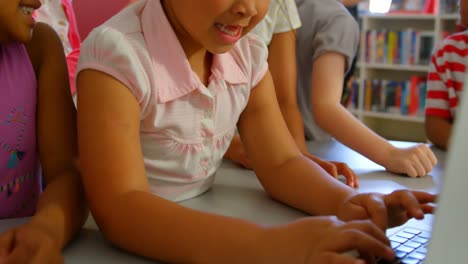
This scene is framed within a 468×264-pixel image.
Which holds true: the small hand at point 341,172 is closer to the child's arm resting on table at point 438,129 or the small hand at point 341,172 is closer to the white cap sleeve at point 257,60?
the white cap sleeve at point 257,60

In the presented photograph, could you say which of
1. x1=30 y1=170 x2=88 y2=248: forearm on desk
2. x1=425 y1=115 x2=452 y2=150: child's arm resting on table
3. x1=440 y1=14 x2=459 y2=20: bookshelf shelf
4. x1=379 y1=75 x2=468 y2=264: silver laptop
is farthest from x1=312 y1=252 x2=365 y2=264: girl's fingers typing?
x1=440 y1=14 x2=459 y2=20: bookshelf shelf

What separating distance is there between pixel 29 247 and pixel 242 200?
283 mm

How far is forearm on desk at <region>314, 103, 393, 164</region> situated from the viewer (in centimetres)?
83

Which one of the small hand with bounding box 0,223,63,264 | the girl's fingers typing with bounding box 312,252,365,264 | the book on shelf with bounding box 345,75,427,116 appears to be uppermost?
the girl's fingers typing with bounding box 312,252,365,264

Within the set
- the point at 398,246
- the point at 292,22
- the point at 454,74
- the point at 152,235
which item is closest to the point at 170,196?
the point at 152,235

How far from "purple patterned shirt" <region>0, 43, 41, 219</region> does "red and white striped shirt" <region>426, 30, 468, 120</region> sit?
0.85 m

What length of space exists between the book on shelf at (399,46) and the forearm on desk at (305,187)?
3.03 m

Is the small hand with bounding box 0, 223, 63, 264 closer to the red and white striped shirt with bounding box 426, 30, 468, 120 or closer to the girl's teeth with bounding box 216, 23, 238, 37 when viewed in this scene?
the girl's teeth with bounding box 216, 23, 238, 37

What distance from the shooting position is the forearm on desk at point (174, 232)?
1.39 ft

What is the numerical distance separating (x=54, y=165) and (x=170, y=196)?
140 millimetres

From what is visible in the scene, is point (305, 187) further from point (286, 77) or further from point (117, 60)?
point (286, 77)

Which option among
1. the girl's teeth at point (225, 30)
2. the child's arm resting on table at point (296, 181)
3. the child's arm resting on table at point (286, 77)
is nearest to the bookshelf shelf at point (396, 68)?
the child's arm resting on table at point (286, 77)

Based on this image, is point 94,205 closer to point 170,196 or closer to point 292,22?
point 170,196

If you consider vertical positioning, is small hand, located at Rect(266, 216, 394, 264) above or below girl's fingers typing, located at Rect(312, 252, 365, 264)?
below
